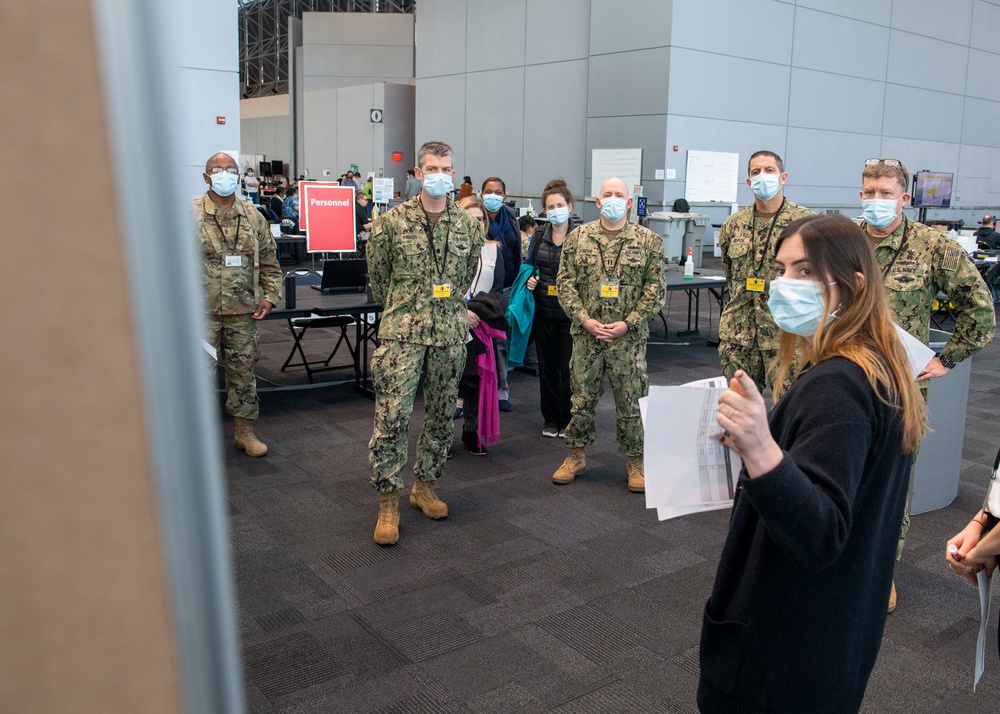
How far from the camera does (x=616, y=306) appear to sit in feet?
14.2

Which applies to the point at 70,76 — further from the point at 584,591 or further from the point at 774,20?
the point at 774,20

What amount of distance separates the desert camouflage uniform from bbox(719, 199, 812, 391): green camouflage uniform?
24.2 inches

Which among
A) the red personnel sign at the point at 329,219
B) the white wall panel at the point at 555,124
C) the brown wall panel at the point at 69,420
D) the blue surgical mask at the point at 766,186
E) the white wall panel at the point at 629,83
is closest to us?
the brown wall panel at the point at 69,420

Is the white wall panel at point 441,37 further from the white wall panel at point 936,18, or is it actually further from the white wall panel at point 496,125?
the white wall panel at point 936,18

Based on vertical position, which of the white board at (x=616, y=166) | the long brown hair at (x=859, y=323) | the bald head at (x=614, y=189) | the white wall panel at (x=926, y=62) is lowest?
the long brown hair at (x=859, y=323)

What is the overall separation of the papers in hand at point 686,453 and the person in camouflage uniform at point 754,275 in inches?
91.1

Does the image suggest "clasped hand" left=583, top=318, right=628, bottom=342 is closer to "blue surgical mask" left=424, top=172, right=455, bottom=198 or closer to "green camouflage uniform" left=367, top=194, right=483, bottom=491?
"green camouflage uniform" left=367, top=194, right=483, bottom=491

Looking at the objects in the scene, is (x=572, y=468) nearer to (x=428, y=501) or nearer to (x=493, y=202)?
(x=428, y=501)

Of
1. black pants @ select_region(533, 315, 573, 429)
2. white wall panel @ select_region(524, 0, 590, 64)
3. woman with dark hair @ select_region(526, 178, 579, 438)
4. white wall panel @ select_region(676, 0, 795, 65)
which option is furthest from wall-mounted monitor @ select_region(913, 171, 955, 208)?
black pants @ select_region(533, 315, 573, 429)

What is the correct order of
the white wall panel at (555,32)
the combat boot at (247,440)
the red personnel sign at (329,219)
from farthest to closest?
the white wall panel at (555,32) < the red personnel sign at (329,219) < the combat boot at (247,440)

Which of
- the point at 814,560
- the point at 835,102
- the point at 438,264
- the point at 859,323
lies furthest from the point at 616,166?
the point at 814,560

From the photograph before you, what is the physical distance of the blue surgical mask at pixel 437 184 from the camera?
12.4 ft

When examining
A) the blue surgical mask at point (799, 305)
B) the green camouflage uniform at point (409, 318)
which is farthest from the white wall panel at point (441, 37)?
the blue surgical mask at point (799, 305)

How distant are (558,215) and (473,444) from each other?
1540 millimetres
